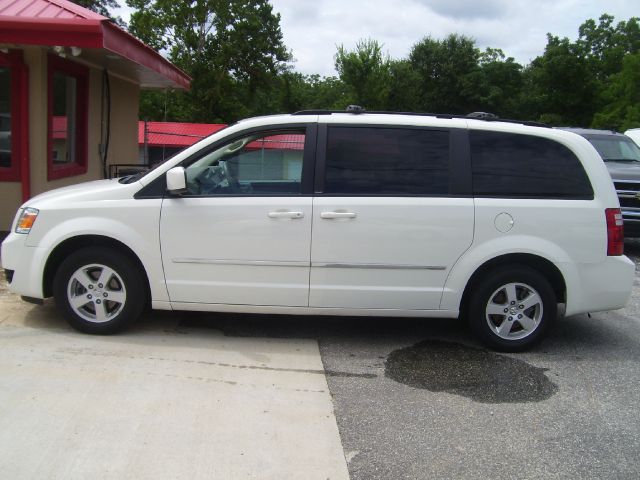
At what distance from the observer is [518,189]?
497cm

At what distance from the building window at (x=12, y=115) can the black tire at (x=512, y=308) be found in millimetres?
6246

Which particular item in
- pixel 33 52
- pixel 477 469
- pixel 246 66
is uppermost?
pixel 246 66

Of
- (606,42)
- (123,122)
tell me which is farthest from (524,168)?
(606,42)

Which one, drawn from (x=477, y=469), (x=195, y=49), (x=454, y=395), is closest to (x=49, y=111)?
(x=454, y=395)

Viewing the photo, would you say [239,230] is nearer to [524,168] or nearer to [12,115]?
[524,168]

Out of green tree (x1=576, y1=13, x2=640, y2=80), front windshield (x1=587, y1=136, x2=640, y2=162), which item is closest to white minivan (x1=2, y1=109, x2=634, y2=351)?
front windshield (x1=587, y1=136, x2=640, y2=162)

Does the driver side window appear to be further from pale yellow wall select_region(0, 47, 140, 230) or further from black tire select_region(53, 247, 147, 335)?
pale yellow wall select_region(0, 47, 140, 230)

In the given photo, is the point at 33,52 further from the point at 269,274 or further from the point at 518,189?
the point at 518,189

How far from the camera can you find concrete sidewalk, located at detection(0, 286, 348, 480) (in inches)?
128

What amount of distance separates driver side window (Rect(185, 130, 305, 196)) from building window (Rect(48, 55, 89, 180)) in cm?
429

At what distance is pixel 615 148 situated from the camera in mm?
11438

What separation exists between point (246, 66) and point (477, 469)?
143 feet

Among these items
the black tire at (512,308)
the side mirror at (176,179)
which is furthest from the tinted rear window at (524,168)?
the side mirror at (176,179)

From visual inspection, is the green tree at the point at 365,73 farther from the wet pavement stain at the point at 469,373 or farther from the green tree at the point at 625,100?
the wet pavement stain at the point at 469,373
